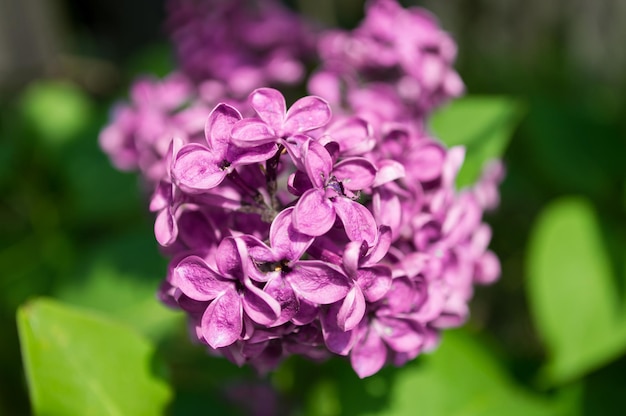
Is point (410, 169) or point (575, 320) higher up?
point (410, 169)

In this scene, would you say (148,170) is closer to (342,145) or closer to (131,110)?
(131,110)

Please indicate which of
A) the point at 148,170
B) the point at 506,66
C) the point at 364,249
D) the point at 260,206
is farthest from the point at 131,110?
the point at 506,66

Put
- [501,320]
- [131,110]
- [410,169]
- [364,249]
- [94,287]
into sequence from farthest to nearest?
[501,320] < [94,287] < [131,110] < [410,169] < [364,249]

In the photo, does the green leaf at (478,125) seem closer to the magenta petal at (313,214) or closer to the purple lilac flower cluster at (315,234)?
the purple lilac flower cluster at (315,234)

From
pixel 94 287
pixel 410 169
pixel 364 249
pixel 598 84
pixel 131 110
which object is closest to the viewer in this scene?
pixel 364 249

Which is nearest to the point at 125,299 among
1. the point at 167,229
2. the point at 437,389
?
the point at 437,389

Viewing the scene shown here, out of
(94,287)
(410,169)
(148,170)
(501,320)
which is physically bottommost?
(501,320)

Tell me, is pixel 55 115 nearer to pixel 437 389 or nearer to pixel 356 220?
pixel 437 389
